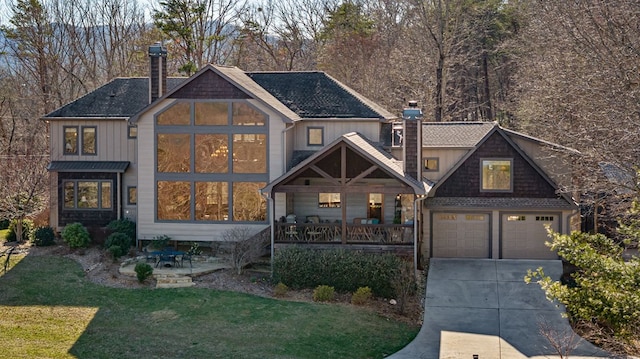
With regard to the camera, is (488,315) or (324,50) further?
(324,50)

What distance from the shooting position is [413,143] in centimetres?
2389

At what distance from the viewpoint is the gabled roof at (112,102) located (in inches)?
1112

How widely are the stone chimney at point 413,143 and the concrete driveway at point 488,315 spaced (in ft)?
11.5

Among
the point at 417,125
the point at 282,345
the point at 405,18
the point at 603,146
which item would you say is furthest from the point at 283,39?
the point at 282,345

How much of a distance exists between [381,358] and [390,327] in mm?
2250

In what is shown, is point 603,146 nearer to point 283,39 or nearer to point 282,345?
point 282,345

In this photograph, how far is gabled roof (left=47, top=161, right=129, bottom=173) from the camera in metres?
27.5

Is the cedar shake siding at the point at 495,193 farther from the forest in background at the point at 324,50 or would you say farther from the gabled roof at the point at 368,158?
the forest in background at the point at 324,50

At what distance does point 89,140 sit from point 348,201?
427 inches

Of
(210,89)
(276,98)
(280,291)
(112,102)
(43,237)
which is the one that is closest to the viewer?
→ (280,291)

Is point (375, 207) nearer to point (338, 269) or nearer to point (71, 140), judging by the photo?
point (338, 269)

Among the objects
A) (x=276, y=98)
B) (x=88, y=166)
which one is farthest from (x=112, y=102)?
(x=276, y=98)

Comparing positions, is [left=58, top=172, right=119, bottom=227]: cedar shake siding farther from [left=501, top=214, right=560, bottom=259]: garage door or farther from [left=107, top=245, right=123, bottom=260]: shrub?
[left=501, top=214, right=560, bottom=259]: garage door

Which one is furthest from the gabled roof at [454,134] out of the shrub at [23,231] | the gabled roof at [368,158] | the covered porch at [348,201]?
the shrub at [23,231]
